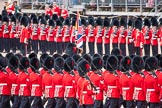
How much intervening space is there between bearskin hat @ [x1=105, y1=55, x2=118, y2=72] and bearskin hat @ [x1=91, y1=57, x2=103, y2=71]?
19cm

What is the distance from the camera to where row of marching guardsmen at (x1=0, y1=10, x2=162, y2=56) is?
2969 centimetres

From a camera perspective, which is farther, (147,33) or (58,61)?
(147,33)

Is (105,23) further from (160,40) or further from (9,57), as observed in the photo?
(9,57)

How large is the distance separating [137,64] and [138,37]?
8.73 metres

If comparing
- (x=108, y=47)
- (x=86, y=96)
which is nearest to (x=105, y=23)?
(x=108, y=47)

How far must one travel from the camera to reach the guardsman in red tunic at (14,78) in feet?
68.9

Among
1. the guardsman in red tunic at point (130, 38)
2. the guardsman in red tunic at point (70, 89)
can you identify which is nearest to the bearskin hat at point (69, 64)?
the guardsman in red tunic at point (70, 89)

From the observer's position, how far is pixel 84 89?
1981cm

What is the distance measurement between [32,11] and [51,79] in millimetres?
22141

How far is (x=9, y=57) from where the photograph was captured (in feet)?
72.2

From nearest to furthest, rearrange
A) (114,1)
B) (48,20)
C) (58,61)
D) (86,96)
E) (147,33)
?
1. (86,96)
2. (58,61)
3. (147,33)
4. (48,20)
5. (114,1)

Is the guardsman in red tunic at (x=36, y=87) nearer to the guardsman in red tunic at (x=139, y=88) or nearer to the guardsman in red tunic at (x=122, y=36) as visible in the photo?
the guardsman in red tunic at (x=139, y=88)

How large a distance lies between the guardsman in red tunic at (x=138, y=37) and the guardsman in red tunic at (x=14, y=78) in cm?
862

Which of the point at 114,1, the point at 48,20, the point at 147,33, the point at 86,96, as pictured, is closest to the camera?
the point at 86,96
